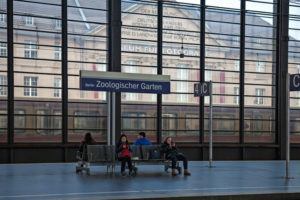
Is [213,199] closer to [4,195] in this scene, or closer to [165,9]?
[4,195]

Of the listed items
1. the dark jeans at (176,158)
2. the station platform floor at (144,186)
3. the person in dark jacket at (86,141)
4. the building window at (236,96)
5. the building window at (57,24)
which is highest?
the building window at (57,24)

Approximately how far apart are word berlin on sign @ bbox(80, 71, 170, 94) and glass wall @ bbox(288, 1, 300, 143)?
9.44 metres

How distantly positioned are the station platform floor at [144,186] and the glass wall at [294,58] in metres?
8.54

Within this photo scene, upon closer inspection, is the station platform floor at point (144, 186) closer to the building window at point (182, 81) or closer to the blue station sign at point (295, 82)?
the blue station sign at point (295, 82)

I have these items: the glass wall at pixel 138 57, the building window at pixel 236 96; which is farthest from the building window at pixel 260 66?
the glass wall at pixel 138 57

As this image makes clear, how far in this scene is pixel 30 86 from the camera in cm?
1631

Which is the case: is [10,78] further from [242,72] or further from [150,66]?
[242,72]

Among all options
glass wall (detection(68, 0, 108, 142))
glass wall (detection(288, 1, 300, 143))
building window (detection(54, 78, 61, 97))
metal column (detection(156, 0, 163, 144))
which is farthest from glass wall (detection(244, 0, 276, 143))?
building window (detection(54, 78, 61, 97))

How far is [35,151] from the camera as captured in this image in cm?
1628

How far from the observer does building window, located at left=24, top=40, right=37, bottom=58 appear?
16.3 metres

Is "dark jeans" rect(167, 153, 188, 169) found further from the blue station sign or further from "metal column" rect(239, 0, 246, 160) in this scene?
→ "metal column" rect(239, 0, 246, 160)

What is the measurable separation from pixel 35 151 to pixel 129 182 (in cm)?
733

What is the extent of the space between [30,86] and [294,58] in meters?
12.5

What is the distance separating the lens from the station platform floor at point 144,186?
8070mm
